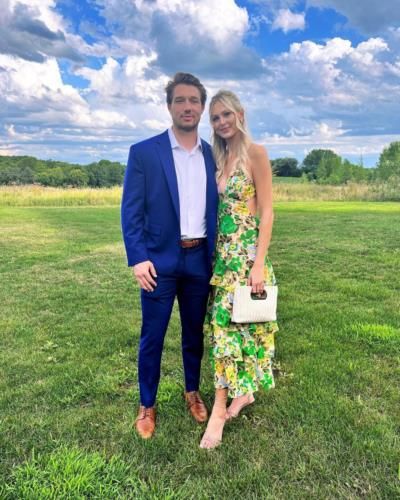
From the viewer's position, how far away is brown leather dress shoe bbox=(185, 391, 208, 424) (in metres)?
3.20

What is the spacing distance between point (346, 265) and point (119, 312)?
4.36m

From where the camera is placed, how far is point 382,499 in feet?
7.97

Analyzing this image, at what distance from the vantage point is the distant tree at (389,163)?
35.1 m

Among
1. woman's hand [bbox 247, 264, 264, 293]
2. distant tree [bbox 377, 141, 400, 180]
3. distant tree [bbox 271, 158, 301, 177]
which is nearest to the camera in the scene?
woman's hand [bbox 247, 264, 264, 293]

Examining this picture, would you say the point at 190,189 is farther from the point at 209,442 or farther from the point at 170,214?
the point at 209,442

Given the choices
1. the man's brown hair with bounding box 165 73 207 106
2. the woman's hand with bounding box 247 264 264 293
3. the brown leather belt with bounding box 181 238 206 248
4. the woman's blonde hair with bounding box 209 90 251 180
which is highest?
the man's brown hair with bounding box 165 73 207 106

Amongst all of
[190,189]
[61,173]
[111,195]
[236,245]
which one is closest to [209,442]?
[236,245]

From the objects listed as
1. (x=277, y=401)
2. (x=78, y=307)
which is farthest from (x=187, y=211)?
(x=78, y=307)

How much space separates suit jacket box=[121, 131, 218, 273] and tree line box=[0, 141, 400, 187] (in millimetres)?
32826

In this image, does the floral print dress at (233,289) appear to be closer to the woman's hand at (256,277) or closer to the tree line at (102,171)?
the woman's hand at (256,277)

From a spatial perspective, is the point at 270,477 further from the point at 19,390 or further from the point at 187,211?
the point at 19,390

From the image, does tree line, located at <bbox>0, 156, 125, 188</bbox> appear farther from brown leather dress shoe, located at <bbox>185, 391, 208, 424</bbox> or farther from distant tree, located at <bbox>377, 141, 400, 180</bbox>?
brown leather dress shoe, located at <bbox>185, 391, 208, 424</bbox>

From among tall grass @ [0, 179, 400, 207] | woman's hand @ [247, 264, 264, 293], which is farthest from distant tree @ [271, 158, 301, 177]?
woman's hand @ [247, 264, 264, 293]

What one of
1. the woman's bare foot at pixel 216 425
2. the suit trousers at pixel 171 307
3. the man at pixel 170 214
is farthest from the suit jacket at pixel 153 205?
the woman's bare foot at pixel 216 425
